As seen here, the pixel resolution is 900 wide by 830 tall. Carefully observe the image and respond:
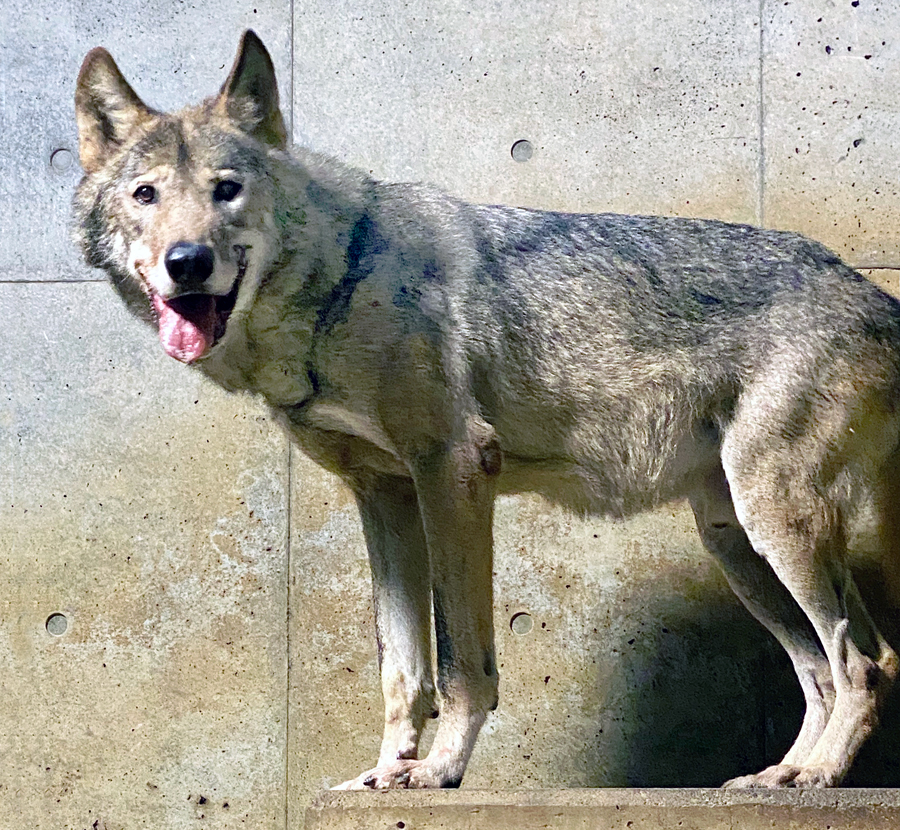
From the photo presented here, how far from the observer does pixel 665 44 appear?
5902 mm

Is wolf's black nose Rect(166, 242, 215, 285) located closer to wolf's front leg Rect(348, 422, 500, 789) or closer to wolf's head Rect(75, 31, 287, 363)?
wolf's head Rect(75, 31, 287, 363)

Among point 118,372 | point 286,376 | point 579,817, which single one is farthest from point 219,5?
point 579,817

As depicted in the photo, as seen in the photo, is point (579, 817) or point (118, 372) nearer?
point (579, 817)

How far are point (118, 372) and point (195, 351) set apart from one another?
81.9 inches

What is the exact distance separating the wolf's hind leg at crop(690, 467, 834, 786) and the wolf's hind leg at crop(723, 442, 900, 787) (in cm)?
29

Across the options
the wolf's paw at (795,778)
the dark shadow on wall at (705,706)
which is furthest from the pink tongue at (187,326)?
the dark shadow on wall at (705,706)

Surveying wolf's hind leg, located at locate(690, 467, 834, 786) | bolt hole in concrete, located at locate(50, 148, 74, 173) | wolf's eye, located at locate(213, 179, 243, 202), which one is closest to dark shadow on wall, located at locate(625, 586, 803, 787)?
wolf's hind leg, located at locate(690, 467, 834, 786)

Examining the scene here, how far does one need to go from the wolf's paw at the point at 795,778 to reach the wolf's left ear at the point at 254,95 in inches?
92.9

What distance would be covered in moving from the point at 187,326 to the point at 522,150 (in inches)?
96.8

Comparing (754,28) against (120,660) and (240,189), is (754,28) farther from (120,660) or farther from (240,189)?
(120,660)

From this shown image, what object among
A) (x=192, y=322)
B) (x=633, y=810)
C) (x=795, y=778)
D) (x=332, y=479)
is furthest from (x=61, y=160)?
(x=795, y=778)

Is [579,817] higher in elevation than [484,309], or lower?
lower

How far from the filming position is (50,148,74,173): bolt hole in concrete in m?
5.93

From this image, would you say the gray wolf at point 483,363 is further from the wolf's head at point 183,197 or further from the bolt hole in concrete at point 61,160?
the bolt hole in concrete at point 61,160
